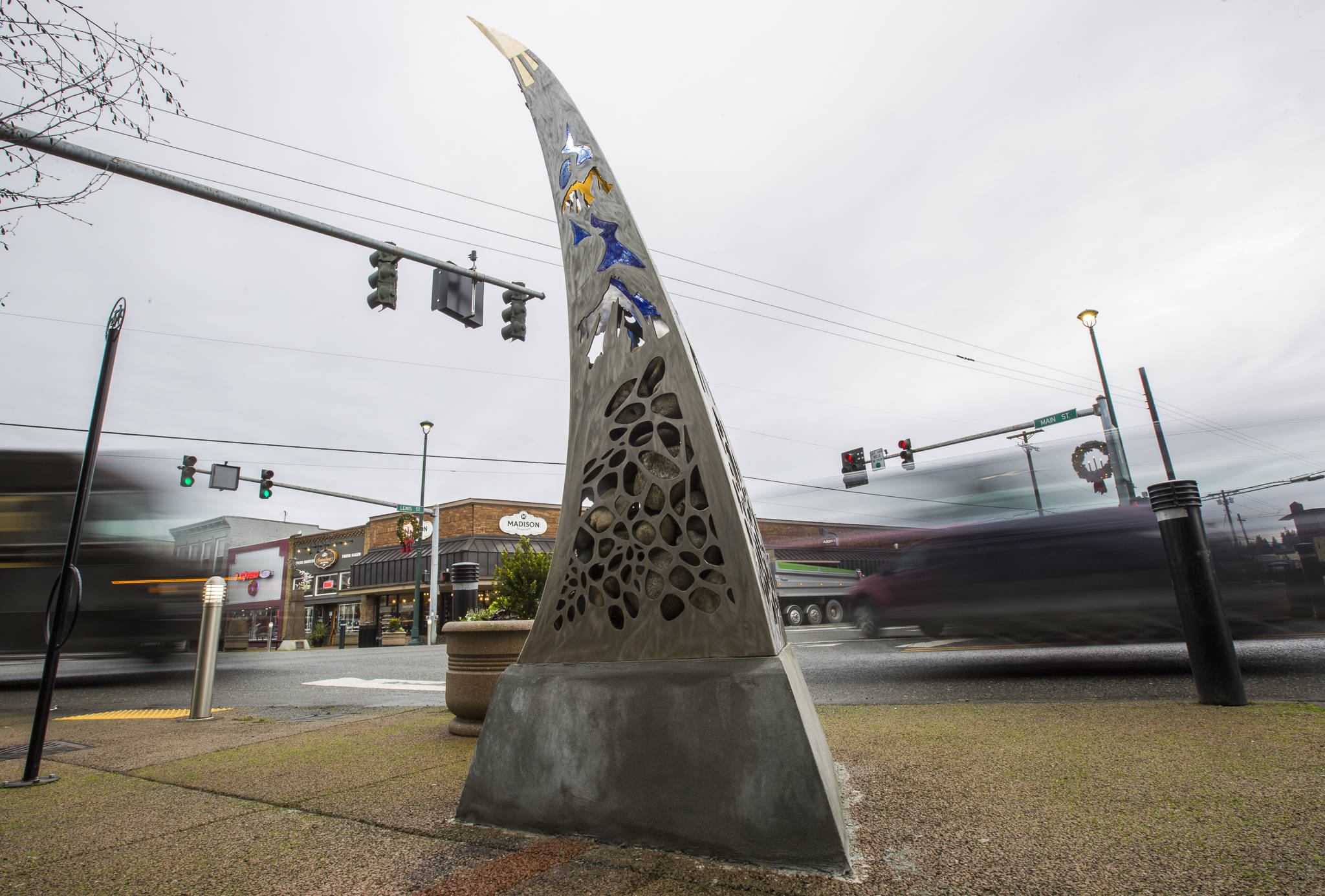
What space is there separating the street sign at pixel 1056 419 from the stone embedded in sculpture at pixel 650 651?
15.3 meters

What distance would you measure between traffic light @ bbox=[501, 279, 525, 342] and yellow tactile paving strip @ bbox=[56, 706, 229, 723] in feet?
21.1

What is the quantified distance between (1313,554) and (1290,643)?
3097 millimetres

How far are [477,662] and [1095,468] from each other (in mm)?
6301

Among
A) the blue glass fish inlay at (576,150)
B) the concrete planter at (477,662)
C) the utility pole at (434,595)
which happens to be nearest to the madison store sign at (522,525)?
the utility pole at (434,595)

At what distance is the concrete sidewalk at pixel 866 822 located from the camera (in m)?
1.97

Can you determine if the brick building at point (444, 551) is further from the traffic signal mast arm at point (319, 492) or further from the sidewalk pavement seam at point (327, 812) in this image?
the sidewalk pavement seam at point (327, 812)

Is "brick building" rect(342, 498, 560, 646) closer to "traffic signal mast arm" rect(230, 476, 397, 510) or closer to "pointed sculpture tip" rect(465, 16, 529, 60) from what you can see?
"traffic signal mast arm" rect(230, 476, 397, 510)

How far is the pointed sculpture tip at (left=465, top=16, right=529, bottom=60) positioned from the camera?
13.5ft

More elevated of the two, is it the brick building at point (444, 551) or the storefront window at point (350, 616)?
the brick building at point (444, 551)

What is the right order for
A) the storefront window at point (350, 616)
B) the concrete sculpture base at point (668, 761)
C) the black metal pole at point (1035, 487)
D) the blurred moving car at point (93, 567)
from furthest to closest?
1. the storefront window at point (350, 616)
2. the blurred moving car at point (93, 567)
3. the black metal pole at point (1035, 487)
4. the concrete sculpture base at point (668, 761)

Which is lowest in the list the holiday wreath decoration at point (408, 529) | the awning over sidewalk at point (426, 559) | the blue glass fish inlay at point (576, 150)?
the blue glass fish inlay at point (576, 150)

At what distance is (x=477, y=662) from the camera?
481 centimetres

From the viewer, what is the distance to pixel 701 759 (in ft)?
7.44

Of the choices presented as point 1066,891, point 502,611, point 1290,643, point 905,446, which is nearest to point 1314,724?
point 1066,891
